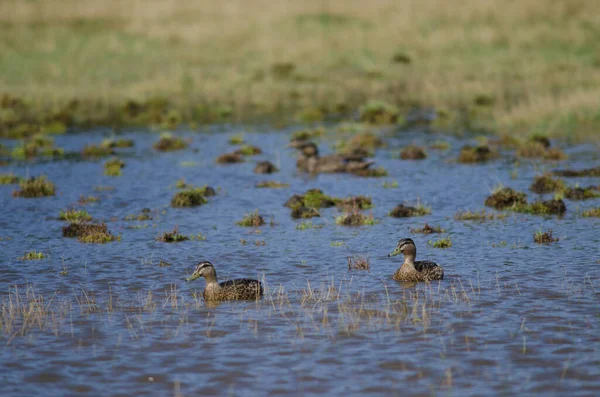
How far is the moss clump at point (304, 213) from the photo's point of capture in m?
25.2

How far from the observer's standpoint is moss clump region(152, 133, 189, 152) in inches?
1484

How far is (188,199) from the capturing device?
27172mm

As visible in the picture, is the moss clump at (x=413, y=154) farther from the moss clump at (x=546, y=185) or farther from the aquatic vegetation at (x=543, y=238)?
the aquatic vegetation at (x=543, y=238)

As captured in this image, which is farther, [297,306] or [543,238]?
[543,238]

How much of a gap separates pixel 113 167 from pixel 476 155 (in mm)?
11969

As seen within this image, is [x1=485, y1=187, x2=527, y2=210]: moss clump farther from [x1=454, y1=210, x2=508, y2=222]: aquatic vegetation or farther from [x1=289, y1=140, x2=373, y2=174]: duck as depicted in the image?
[x1=289, y1=140, x2=373, y2=174]: duck

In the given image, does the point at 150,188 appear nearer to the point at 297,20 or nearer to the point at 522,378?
the point at 522,378

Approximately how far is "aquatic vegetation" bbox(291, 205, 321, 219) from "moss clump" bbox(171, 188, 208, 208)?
10.5 feet

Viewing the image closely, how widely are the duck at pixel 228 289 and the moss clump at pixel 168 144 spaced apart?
20686 millimetres

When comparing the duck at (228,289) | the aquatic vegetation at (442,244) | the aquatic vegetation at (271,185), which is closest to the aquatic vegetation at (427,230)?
the aquatic vegetation at (442,244)

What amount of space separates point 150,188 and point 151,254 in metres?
8.77

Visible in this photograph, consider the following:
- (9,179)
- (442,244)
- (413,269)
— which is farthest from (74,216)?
(413,269)

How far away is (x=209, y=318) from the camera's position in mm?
16328

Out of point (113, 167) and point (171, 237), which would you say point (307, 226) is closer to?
point (171, 237)
